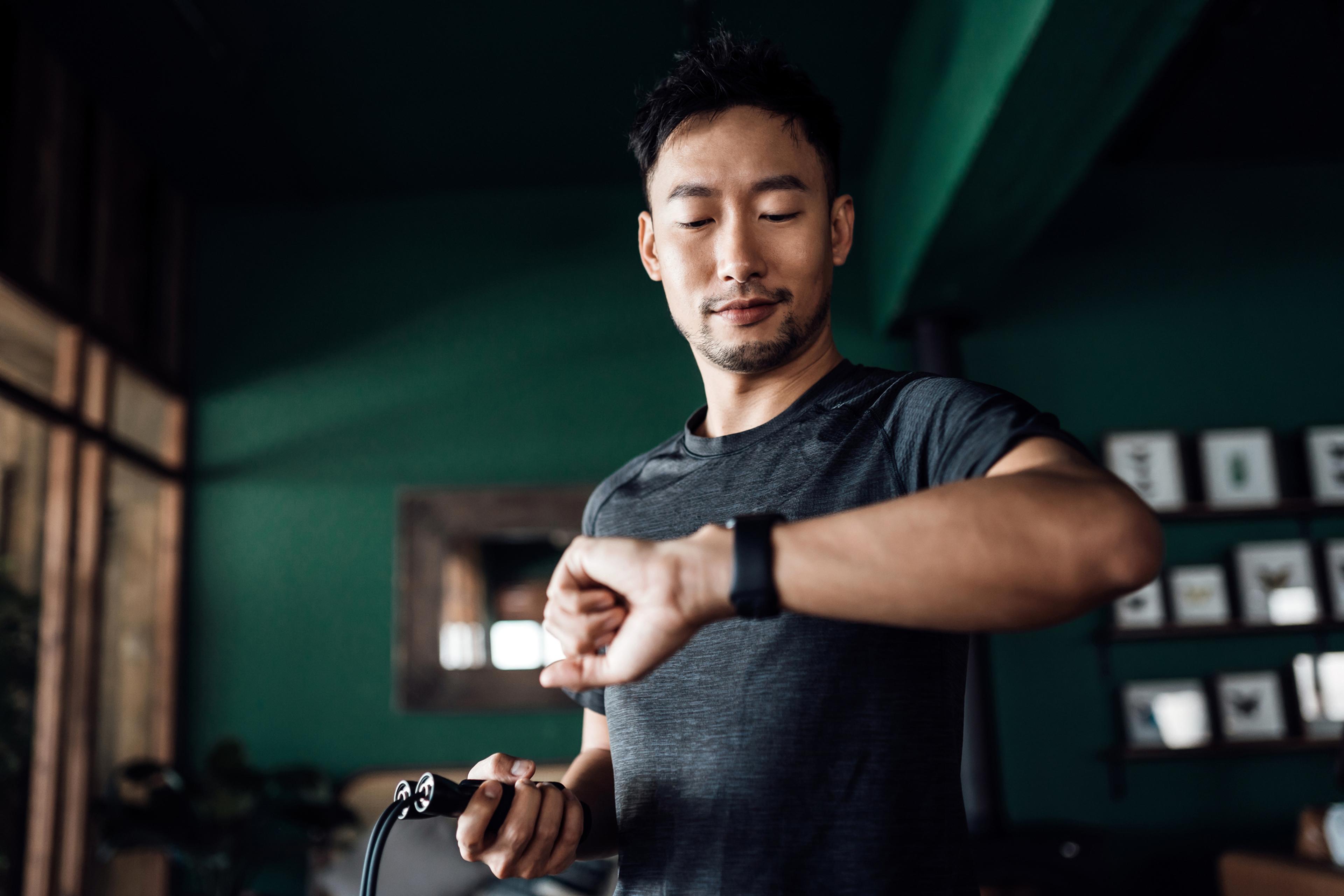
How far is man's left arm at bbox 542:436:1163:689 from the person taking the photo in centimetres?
57

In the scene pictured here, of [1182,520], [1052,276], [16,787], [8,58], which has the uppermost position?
[8,58]

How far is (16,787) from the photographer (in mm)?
3125

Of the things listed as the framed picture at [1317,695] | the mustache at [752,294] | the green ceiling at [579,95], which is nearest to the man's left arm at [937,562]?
the mustache at [752,294]

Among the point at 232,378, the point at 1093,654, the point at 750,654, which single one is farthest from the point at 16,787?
the point at 1093,654

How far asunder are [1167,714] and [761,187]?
12.5 feet

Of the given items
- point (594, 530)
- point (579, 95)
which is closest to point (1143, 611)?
point (579, 95)

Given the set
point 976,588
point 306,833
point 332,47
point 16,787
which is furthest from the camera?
point 306,833

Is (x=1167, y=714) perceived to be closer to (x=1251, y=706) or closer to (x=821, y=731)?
(x=1251, y=706)

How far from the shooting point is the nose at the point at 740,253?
3.06ft

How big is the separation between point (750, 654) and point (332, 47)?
3.38 m

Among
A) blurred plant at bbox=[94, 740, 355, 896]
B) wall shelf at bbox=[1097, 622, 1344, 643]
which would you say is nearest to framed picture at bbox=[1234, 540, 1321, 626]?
wall shelf at bbox=[1097, 622, 1344, 643]

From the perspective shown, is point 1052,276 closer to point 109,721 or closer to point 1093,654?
point 1093,654

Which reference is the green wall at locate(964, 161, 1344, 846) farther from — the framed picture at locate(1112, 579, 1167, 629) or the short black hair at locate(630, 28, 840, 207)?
the short black hair at locate(630, 28, 840, 207)

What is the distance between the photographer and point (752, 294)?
0.95 m
